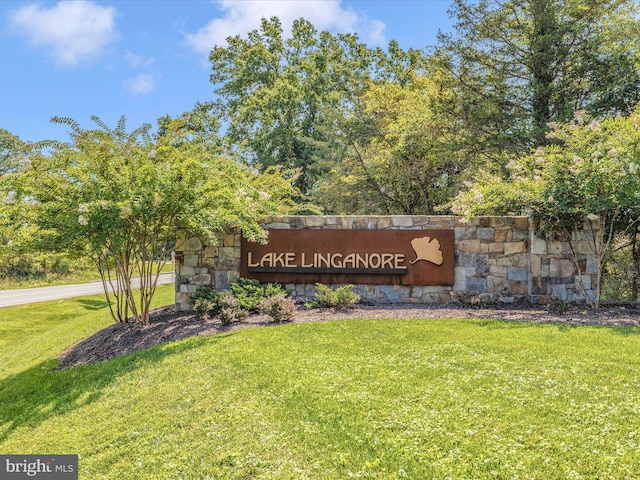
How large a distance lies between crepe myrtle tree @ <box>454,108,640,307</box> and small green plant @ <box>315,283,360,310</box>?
2.34 meters

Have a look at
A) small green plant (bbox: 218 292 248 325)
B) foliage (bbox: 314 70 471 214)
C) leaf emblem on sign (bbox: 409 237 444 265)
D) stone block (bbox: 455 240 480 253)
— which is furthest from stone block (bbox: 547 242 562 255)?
foliage (bbox: 314 70 471 214)

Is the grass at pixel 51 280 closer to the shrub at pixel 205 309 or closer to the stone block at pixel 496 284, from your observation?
the shrub at pixel 205 309

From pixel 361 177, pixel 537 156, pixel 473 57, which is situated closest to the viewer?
pixel 537 156

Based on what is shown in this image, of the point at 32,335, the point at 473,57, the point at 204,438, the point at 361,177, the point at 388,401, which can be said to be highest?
the point at 473,57

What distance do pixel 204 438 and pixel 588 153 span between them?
22.4ft

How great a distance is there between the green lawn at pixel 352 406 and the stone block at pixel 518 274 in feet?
6.61

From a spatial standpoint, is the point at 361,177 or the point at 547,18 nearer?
the point at 547,18

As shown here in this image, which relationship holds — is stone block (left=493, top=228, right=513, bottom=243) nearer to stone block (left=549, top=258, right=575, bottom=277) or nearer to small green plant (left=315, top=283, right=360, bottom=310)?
stone block (left=549, top=258, right=575, bottom=277)

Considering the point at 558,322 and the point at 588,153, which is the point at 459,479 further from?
the point at 588,153

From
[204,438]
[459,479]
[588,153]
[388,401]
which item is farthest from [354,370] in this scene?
[588,153]

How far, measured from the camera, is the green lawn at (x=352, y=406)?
271 cm

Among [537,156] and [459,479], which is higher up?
[537,156]

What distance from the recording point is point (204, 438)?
3.25 metres

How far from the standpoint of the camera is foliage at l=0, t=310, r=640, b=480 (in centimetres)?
271
